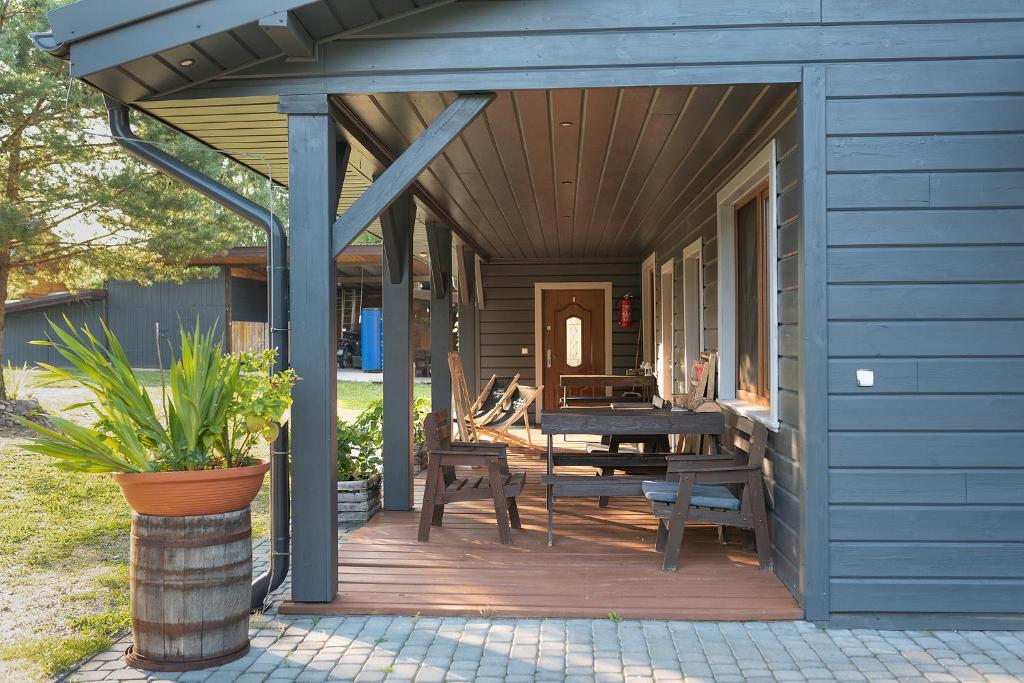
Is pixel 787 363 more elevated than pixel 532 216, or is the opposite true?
pixel 532 216

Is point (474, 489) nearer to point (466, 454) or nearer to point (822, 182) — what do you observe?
point (466, 454)

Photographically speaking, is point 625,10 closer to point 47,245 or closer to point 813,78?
point 813,78

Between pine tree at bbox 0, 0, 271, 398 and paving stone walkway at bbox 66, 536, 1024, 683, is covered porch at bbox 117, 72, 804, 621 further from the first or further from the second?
pine tree at bbox 0, 0, 271, 398

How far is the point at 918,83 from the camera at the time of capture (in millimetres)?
3812

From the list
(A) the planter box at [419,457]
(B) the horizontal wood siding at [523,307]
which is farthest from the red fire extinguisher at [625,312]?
(A) the planter box at [419,457]

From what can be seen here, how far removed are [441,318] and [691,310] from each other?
2.69 meters

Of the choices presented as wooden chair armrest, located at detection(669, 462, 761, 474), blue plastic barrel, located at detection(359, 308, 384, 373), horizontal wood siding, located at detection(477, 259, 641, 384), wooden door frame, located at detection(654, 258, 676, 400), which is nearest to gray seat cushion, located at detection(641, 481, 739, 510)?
wooden chair armrest, located at detection(669, 462, 761, 474)

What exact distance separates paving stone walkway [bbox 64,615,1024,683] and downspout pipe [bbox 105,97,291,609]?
1.07ft

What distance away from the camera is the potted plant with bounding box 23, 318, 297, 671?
331 cm

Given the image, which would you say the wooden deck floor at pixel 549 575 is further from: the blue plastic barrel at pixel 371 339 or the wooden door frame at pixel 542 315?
the blue plastic barrel at pixel 371 339

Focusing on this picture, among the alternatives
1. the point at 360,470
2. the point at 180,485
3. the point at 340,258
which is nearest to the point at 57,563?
the point at 360,470

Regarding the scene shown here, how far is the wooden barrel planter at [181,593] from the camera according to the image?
130 inches

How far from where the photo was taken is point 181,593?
10.8 ft

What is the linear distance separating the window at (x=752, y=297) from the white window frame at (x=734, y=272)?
0.04m
